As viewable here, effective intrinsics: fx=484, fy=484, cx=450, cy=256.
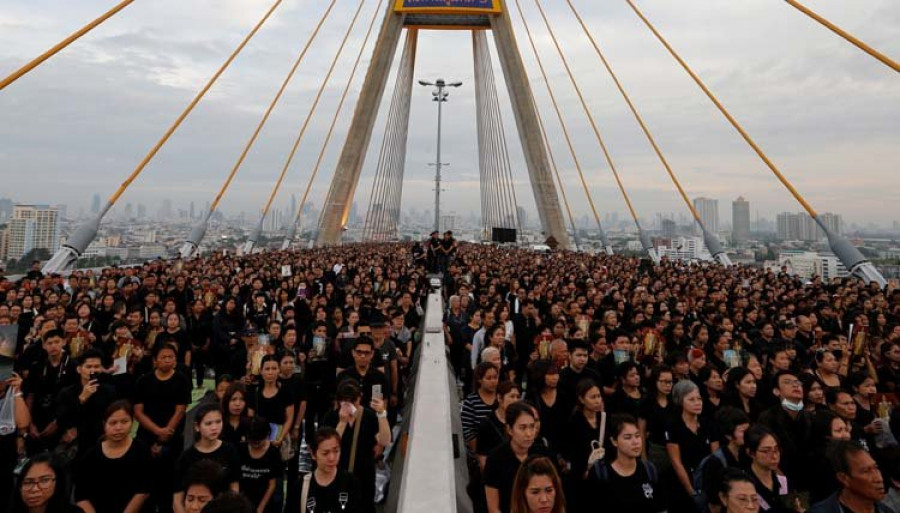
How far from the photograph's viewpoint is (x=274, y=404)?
4238mm

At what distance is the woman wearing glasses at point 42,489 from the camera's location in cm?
255

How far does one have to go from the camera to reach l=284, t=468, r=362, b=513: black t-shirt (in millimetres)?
2881

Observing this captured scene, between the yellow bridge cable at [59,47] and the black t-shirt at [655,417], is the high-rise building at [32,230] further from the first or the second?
the black t-shirt at [655,417]

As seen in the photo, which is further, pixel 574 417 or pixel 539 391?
pixel 539 391

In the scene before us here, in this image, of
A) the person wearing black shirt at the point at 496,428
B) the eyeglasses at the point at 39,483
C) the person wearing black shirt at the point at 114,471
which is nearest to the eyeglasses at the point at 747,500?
the person wearing black shirt at the point at 496,428

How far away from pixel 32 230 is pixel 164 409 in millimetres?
17353

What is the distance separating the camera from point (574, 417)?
3689 mm

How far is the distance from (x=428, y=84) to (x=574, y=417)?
41808 mm

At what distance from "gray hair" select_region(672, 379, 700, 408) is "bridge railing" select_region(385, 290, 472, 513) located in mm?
1830

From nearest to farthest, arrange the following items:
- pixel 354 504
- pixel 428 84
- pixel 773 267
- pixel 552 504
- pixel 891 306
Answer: pixel 552 504
pixel 354 504
pixel 891 306
pixel 773 267
pixel 428 84

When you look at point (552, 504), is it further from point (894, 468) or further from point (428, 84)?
point (428, 84)

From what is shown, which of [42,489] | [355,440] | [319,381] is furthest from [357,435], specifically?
[319,381]

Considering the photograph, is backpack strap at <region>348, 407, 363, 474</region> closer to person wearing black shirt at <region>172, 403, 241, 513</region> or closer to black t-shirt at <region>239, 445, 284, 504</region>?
black t-shirt at <region>239, 445, 284, 504</region>

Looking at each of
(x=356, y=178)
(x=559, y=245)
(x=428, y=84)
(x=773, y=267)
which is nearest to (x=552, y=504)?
(x=773, y=267)
